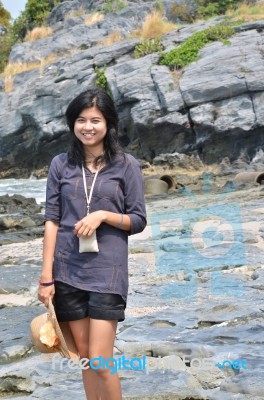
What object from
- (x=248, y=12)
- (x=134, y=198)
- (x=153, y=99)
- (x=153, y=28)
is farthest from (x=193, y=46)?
(x=134, y=198)

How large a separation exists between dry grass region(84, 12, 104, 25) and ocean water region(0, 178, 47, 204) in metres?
10.7

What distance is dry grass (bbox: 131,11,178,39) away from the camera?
3134cm

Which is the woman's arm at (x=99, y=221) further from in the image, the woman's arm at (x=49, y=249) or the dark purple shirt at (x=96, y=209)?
the woman's arm at (x=49, y=249)

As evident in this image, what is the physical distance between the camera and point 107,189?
312 cm

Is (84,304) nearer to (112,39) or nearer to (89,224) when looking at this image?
(89,224)

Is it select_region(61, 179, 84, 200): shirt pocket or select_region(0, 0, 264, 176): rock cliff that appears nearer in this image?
select_region(61, 179, 84, 200): shirt pocket

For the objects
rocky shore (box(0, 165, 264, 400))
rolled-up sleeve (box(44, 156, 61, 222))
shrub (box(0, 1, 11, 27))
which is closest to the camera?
rolled-up sleeve (box(44, 156, 61, 222))

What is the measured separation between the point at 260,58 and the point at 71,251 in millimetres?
24872

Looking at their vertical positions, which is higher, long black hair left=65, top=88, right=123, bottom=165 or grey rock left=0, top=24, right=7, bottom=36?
grey rock left=0, top=24, right=7, bottom=36

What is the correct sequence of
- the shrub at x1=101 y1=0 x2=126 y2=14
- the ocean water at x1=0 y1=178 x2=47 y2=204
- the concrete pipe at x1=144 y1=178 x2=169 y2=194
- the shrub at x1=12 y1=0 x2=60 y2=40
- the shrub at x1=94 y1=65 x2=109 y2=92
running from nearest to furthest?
the concrete pipe at x1=144 y1=178 x2=169 y2=194, the ocean water at x1=0 y1=178 x2=47 y2=204, the shrub at x1=94 y1=65 x2=109 y2=92, the shrub at x1=101 y1=0 x2=126 y2=14, the shrub at x1=12 y1=0 x2=60 y2=40

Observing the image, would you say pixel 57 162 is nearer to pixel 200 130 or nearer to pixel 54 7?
pixel 200 130

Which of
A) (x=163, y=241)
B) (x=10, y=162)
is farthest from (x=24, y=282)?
(x=10, y=162)

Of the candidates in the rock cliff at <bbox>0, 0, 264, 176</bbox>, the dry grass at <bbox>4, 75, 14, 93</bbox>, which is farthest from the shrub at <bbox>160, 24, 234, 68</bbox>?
the dry grass at <bbox>4, 75, 14, 93</bbox>

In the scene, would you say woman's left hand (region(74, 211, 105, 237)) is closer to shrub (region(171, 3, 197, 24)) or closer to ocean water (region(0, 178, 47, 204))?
ocean water (region(0, 178, 47, 204))
